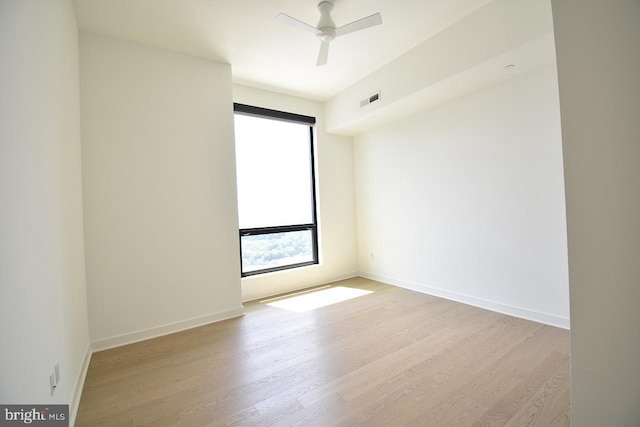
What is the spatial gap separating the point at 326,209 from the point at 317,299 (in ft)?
5.02

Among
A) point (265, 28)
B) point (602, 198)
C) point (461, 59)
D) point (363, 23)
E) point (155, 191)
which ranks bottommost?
point (602, 198)

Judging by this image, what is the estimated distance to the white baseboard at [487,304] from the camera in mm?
2568

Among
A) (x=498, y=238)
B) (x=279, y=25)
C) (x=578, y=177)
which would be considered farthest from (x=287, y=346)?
(x=279, y=25)

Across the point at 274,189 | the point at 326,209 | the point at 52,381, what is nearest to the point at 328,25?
the point at 274,189

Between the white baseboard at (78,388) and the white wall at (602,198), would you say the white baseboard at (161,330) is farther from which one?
the white wall at (602,198)

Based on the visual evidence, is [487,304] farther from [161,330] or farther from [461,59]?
[161,330]

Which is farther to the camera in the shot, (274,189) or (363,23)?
(274,189)

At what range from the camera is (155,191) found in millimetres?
2762

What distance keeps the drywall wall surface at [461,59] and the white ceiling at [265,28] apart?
5.4 inches

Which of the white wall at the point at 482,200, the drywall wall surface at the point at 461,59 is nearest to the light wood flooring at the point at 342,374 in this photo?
the white wall at the point at 482,200

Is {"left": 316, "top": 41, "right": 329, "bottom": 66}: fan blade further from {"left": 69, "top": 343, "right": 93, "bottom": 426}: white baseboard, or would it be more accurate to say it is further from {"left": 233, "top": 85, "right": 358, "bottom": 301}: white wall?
{"left": 69, "top": 343, "right": 93, "bottom": 426}: white baseboard

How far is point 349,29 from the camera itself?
7.77 ft

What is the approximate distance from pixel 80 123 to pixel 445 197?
4024mm

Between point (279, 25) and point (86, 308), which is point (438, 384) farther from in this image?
point (279, 25)
